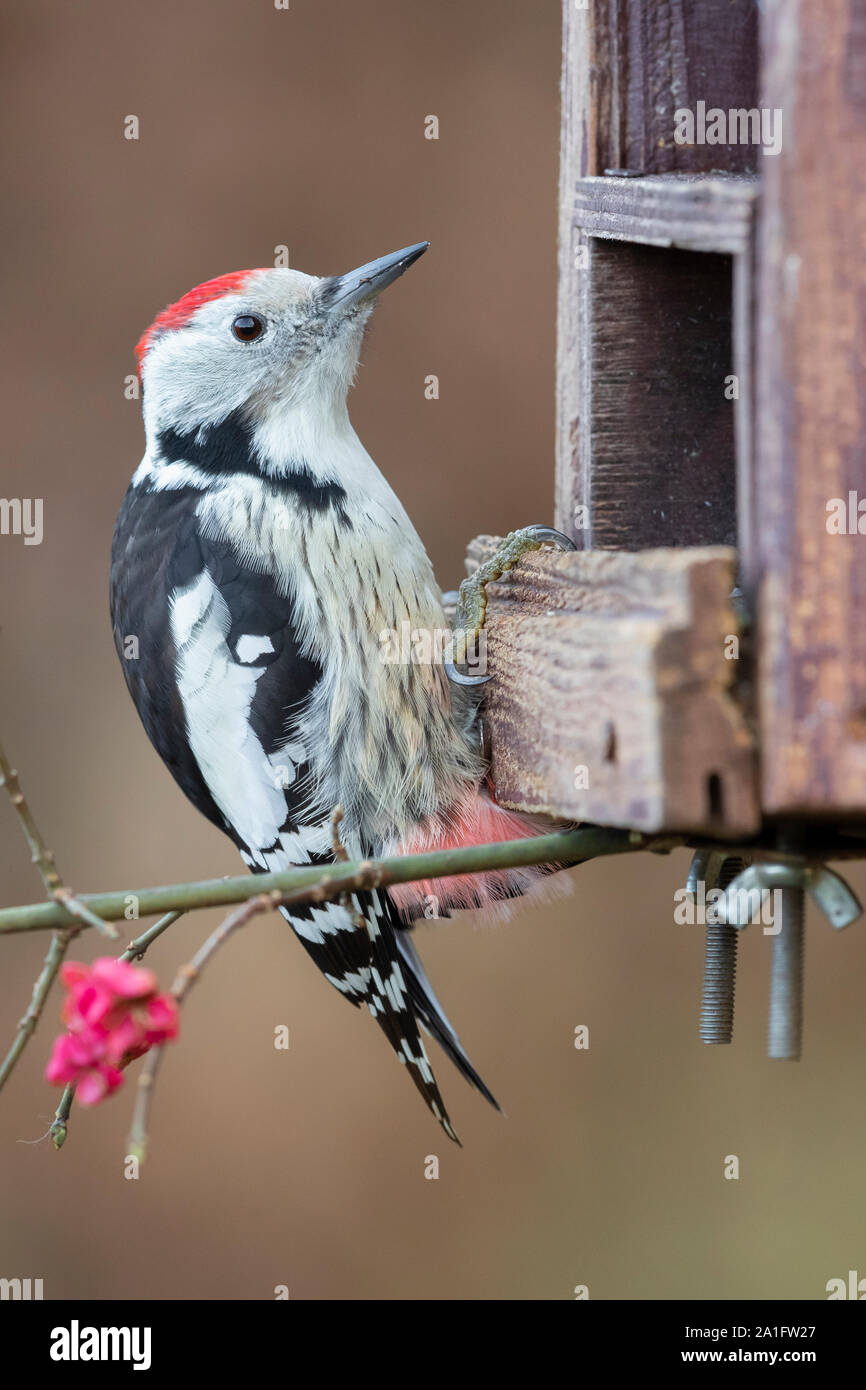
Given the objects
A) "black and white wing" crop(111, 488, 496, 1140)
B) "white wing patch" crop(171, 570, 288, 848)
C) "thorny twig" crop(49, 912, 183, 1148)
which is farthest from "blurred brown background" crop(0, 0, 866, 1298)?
"thorny twig" crop(49, 912, 183, 1148)

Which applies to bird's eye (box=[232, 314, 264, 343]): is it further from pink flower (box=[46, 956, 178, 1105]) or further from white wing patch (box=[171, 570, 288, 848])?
pink flower (box=[46, 956, 178, 1105])

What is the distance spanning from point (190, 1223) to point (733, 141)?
2719 millimetres

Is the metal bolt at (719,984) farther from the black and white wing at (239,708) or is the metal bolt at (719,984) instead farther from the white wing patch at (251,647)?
the white wing patch at (251,647)

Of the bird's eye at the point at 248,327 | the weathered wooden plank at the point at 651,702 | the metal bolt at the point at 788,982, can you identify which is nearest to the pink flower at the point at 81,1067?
the weathered wooden plank at the point at 651,702

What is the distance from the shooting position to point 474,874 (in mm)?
1826

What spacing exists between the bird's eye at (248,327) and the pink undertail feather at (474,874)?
78 centimetres

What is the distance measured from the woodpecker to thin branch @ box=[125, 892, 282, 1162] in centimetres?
77

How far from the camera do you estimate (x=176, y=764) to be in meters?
2.21

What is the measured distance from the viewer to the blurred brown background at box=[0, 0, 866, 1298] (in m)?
3.45

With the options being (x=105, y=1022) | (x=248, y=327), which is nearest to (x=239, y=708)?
(x=248, y=327)

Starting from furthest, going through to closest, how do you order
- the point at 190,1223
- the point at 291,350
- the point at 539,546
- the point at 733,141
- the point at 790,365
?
the point at 190,1223, the point at 291,350, the point at 539,546, the point at 733,141, the point at 790,365

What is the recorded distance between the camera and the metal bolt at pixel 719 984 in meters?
1.53
